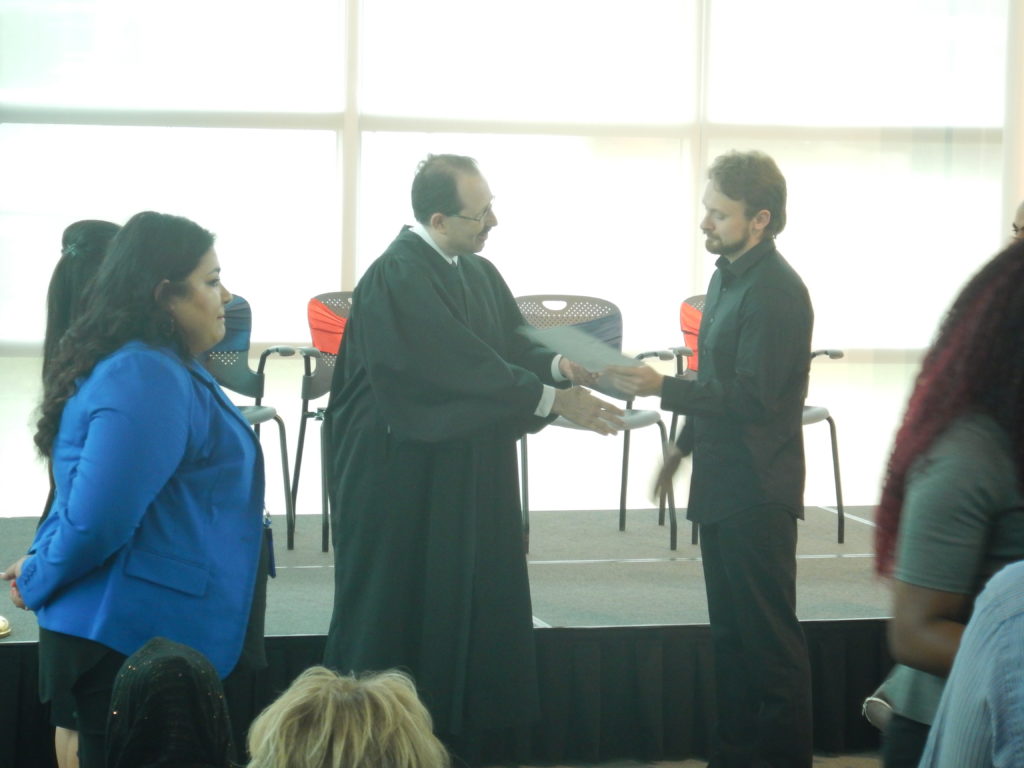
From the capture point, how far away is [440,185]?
2.92 m

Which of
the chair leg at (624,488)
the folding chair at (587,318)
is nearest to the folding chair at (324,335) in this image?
the folding chair at (587,318)

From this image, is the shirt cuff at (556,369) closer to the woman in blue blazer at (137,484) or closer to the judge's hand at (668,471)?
the judge's hand at (668,471)

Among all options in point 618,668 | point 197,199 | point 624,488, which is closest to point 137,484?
point 618,668

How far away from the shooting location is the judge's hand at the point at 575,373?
10.6ft

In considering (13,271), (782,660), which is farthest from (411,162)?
(782,660)

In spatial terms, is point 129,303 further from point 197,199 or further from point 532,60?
point 532,60

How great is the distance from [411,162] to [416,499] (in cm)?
441

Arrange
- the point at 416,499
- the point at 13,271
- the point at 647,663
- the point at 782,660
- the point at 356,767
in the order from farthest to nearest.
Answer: the point at 13,271 < the point at 647,663 < the point at 416,499 < the point at 782,660 < the point at 356,767

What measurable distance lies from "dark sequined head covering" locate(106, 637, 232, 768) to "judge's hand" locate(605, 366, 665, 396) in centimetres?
166

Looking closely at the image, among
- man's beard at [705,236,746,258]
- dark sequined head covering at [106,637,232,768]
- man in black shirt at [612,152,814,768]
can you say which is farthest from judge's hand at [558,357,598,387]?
dark sequined head covering at [106,637,232,768]

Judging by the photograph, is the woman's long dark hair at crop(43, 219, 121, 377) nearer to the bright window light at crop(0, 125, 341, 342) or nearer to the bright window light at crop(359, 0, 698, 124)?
the bright window light at crop(0, 125, 341, 342)

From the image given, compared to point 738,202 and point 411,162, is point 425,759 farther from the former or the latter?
point 411,162

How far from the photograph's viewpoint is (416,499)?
294 cm

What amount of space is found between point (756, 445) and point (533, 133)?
4713 mm
